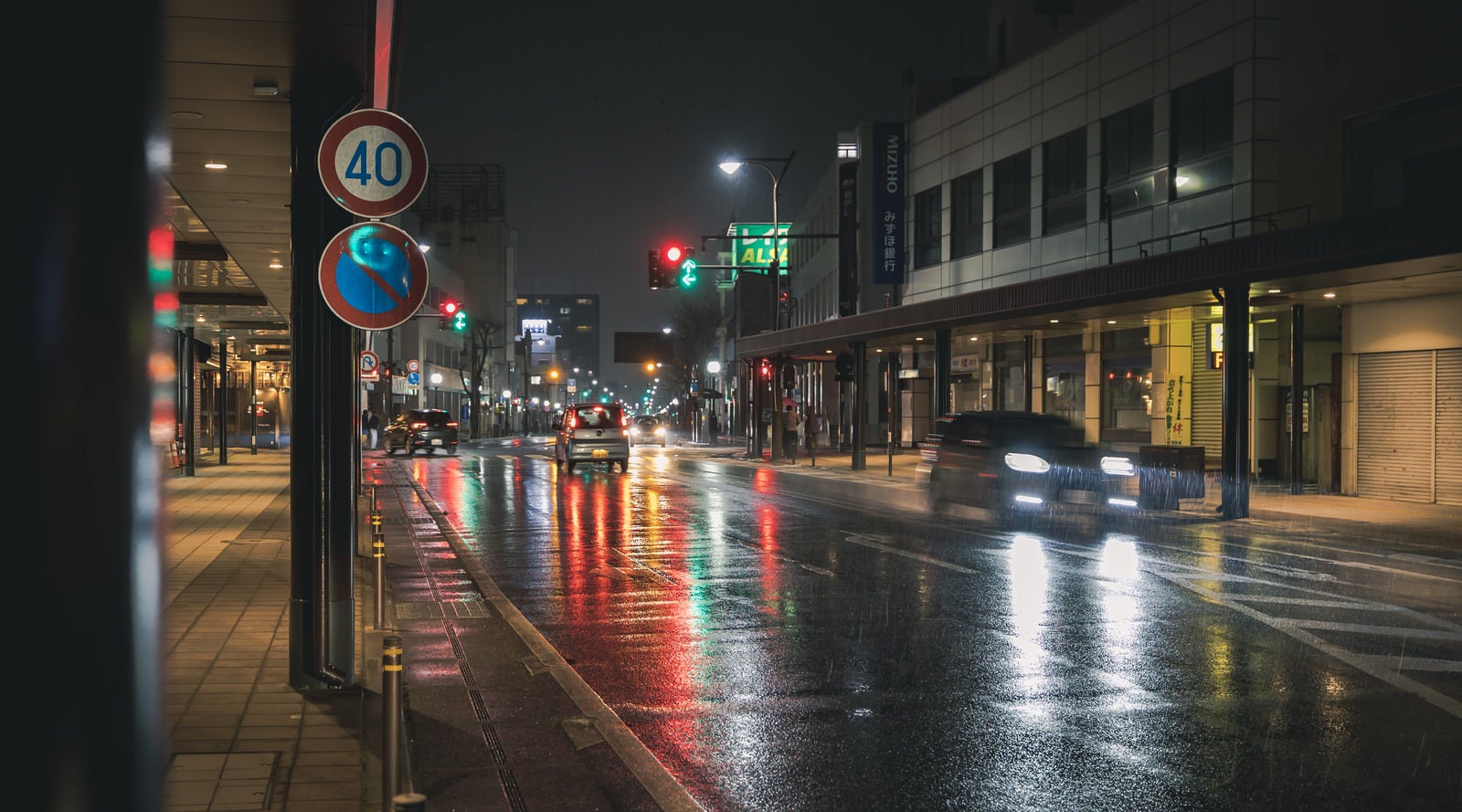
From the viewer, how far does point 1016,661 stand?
332 inches

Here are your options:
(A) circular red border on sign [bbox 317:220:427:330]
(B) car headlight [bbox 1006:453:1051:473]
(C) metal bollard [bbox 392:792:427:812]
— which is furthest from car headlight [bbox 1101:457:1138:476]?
(C) metal bollard [bbox 392:792:427:812]

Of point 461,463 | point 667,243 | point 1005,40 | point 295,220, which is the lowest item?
point 461,463

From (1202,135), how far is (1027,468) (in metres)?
13.1

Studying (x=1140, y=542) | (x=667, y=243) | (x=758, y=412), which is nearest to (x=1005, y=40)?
(x=758, y=412)

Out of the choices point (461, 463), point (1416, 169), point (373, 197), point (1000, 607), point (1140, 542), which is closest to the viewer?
point (373, 197)

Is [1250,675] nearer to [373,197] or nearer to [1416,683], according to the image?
[1416,683]

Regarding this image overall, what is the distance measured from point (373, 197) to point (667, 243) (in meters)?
23.5

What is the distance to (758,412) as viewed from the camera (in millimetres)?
45438

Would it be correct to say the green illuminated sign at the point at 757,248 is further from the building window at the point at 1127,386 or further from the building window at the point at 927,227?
the building window at the point at 1127,386

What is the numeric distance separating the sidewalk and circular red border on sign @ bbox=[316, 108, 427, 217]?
2233mm

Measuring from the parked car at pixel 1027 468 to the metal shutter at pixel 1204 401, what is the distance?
1009 centimetres

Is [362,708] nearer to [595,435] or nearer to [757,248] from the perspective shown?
[595,435]

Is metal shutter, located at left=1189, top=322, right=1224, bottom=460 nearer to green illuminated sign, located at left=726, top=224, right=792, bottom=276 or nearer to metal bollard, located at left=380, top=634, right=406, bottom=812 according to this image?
metal bollard, located at left=380, top=634, right=406, bottom=812

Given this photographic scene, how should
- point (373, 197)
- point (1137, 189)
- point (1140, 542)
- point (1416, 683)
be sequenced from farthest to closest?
point (1137, 189)
point (1140, 542)
point (1416, 683)
point (373, 197)
